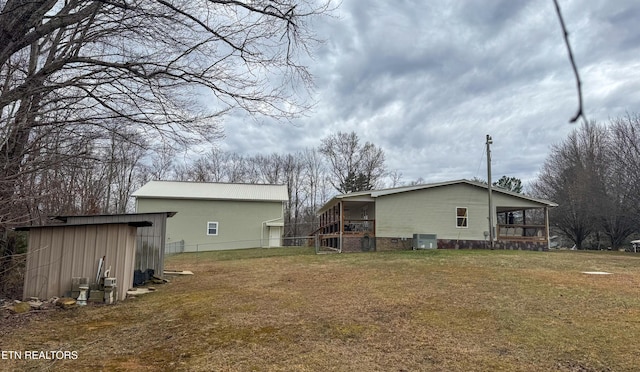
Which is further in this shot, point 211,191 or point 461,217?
point 211,191

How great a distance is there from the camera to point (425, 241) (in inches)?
720

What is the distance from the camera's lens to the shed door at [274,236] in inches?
1053

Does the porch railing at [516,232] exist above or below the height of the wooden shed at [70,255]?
above

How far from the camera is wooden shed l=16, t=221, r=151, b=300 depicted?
25.8 feet

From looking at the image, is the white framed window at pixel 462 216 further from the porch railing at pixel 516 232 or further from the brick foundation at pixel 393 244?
the brick foundation at pixel 393 244

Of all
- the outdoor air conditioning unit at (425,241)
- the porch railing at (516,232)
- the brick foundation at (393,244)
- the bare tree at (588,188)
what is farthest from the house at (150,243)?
the bare tree at (588,188)

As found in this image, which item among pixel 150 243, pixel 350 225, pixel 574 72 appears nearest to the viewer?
pixel 574 72


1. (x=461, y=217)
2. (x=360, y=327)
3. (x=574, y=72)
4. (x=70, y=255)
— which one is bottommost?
(x=360, y=327)

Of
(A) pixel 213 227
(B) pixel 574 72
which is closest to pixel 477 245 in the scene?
(A) pixel 213 227

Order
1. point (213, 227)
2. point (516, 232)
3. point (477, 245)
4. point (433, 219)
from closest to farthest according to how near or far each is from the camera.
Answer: point (477, 245) → point (433, 219) → point (516, 232) → point (213, 227)

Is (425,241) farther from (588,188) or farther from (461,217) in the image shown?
(588,188)

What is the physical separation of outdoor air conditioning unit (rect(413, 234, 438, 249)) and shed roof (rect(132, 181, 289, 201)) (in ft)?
36.4

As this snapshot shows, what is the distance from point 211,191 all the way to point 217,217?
2167 mm

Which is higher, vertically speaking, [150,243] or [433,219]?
[433,219]
